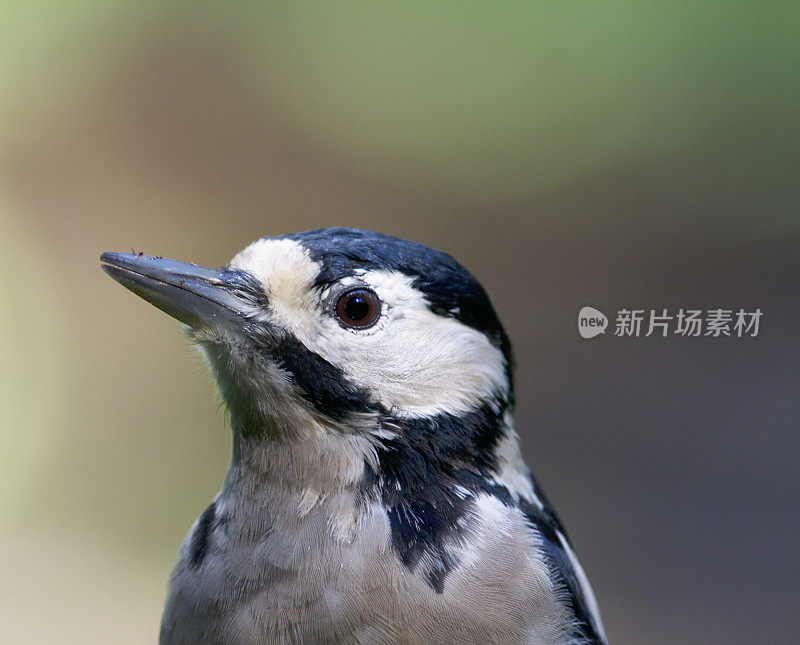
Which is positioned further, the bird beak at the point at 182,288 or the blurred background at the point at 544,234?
the blurred background at the point at 544,234

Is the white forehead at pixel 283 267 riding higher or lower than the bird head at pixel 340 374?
higher

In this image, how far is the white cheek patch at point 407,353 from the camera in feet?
3.81

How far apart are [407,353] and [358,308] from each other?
0.32 feet

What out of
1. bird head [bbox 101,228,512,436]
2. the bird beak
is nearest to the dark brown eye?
bird head [bbox 101,228,512,436]

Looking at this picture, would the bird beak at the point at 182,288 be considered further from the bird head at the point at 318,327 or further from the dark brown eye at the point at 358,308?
the dark brown eye at the point at 358,308

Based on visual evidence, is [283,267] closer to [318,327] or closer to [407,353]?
[318,327]

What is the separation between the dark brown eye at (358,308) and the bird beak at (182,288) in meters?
0.13

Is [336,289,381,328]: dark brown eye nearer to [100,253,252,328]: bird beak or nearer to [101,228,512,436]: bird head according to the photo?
[101,228,512,436]: bird head

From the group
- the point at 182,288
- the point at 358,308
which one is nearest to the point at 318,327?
the point at 358,308

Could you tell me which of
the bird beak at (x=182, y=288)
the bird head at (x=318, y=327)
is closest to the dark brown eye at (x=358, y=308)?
the bird head at (x=318, y=327)

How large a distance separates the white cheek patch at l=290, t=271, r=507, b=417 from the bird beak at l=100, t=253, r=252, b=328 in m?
0.10

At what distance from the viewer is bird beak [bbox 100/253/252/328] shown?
1100mm

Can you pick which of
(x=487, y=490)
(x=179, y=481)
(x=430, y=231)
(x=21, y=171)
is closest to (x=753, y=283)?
(x=430, y=231)

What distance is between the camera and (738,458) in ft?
9.31
